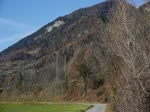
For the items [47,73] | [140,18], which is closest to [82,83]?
[47,73]

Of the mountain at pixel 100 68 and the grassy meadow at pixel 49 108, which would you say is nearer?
the mountain at pixel 100 68

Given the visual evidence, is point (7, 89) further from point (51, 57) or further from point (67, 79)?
point (51, 57)

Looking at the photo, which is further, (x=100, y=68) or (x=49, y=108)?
(x=100, y=68)

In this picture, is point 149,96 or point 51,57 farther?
point 51,57

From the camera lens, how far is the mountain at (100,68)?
67.5ft

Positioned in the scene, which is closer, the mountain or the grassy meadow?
the mountain

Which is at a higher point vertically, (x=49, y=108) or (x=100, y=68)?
(x=100, y=68)

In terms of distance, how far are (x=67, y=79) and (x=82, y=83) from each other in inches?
239

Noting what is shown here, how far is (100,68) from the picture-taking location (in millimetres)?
83562

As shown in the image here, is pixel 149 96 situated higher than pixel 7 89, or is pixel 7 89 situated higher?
pixel 7 89

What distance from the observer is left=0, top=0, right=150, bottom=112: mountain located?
2058 cm

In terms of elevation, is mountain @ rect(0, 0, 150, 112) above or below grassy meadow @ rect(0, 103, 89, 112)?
above

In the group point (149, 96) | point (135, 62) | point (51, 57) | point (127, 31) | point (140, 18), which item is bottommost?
point (149, 96)

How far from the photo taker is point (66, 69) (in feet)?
347
